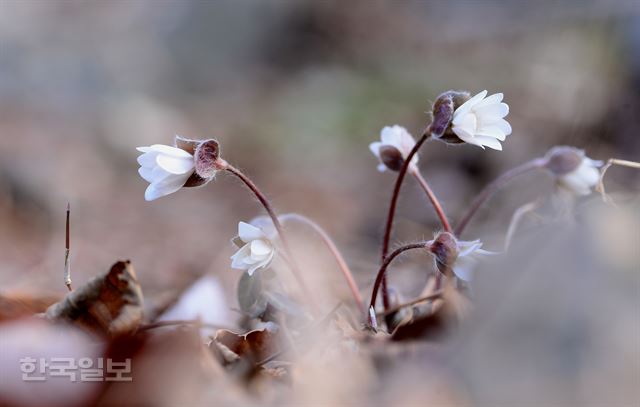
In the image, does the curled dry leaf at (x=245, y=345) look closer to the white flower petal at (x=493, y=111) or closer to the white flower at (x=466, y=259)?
the white flower at (x=466, y=259)

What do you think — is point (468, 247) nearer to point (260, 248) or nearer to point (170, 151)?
point (260, 248)

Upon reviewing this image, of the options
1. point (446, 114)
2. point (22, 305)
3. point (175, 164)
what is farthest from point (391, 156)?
point (22, 305)

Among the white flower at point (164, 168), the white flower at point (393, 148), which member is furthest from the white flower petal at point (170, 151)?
the white flower at point (393, 148)

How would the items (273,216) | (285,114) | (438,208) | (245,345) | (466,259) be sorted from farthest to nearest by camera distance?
(285,114)
(438,208)
(273,216)
(466,259)
(245,345)

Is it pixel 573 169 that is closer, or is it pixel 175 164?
pixel 175 164

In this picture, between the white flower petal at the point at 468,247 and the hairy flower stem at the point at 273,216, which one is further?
the hairy flower stem at the point at 273,216

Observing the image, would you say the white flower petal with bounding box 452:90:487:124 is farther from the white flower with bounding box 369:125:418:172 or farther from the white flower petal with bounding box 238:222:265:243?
the white flower petal with bounding box 238:222:265:243
